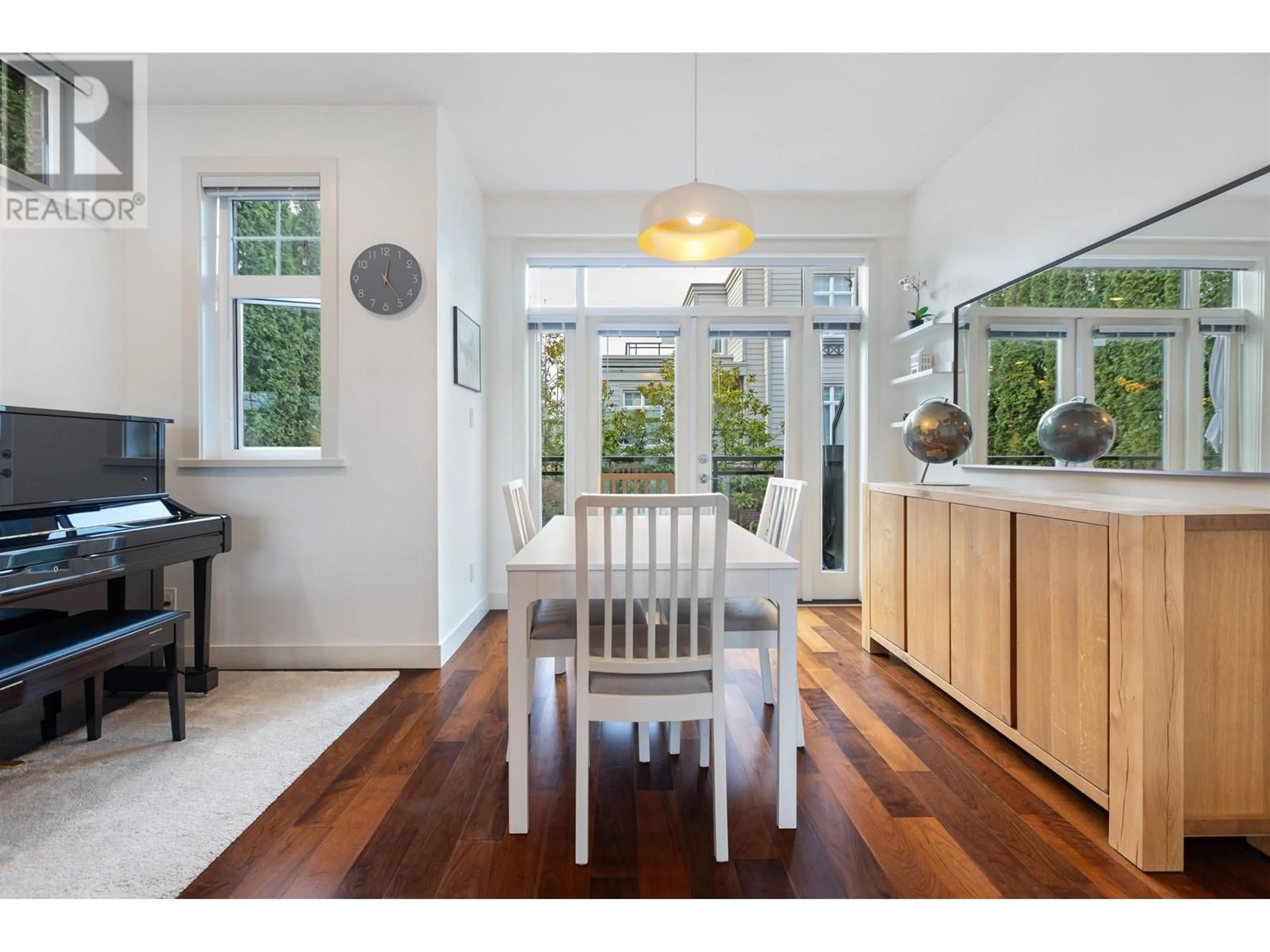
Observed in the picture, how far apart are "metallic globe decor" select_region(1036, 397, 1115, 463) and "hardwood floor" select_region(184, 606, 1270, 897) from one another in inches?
43.7

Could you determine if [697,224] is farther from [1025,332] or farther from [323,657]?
[323,657]

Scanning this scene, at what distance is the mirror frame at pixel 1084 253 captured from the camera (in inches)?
72.7

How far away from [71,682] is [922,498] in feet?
10.3

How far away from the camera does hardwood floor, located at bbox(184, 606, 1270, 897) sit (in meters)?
1.47

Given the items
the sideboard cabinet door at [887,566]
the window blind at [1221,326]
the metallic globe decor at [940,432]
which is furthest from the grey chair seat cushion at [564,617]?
the window blind at [1221,326]

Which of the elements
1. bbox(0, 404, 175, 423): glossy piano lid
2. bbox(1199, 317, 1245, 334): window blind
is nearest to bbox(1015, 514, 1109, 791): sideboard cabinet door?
bbox(1199, 317, 1245, 334): window blind

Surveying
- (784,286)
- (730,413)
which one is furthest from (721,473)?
(784,286)

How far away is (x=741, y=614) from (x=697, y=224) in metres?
1.39

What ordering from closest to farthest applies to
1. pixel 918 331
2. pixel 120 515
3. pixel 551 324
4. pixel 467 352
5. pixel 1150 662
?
pixel 1150 662
pixel 120 515
pixel 467 352
pixel 918 331
pixel 551 324

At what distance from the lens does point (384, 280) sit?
3004 millimetres

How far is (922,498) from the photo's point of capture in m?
2.74

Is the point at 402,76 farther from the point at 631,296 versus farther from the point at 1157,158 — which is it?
the point at 1157,158

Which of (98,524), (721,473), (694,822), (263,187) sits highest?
(263,187)
